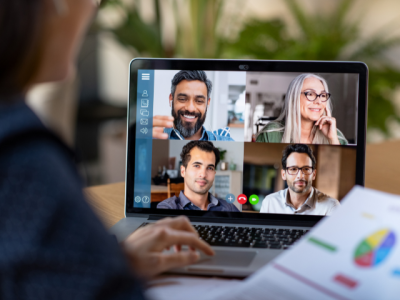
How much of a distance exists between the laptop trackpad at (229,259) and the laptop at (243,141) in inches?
5.8

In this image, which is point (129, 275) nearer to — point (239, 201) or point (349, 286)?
point (349, 286)

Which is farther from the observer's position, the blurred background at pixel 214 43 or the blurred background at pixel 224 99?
the blurred background at pixel 214 43

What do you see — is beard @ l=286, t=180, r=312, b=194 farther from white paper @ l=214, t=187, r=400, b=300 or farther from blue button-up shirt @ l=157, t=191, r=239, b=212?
white paper @ l=214, t=187, r=400, b=300

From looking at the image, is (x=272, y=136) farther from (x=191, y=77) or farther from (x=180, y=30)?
(x=180, y=30)

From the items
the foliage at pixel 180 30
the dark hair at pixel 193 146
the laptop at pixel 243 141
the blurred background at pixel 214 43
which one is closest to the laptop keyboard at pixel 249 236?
the laptop at pixel 243 141

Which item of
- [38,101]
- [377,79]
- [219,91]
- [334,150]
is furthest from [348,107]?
[377,79]

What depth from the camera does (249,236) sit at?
2.18ft

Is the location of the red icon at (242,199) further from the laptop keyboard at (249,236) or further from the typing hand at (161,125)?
the typing hand at (161,125)

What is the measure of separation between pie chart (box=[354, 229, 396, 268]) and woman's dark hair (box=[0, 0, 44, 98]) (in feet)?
1.17

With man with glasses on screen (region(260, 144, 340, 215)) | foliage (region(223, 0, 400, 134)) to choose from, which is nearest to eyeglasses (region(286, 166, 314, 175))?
man with glasses on screen (region(260, 144, 340, 215))

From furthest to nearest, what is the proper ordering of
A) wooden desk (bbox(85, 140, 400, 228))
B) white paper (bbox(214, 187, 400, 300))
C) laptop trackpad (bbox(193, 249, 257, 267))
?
wooden desk (bbox(85, 140, 400, 228)) → laptop trackpad (bbox(193, 249, 257, 267)) → white paper (bbox(214, 187, 400, 300))

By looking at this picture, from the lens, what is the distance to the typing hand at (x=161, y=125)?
78 centimetres

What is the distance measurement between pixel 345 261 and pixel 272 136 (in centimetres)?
40

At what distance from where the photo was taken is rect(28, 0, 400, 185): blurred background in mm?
2387
